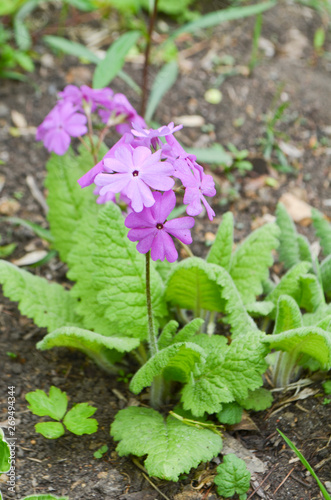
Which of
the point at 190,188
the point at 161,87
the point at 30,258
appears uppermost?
the point at 190,188

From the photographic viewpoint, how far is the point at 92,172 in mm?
1605

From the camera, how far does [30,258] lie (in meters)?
2.82

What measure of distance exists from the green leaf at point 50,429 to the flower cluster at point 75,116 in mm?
1091

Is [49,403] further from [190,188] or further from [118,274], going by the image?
[190,188]

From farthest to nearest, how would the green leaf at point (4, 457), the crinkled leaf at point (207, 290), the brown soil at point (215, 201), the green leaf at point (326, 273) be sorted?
the green leaf at point (326, 273), the crinkled leaf at point (207, 290), the brown soil at point (215, 201), the green leaf at point (4, 457)

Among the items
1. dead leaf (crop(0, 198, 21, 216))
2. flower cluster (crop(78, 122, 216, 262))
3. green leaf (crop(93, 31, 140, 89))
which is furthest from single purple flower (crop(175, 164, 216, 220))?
dead leaf (crop(0, 198, 21, 216))

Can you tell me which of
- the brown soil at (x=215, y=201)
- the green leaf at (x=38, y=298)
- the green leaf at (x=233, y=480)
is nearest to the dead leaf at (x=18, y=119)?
the brown soil at (x=215, y=201)

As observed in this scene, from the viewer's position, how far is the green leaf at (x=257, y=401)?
6.90 ft

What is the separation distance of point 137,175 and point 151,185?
0.05m

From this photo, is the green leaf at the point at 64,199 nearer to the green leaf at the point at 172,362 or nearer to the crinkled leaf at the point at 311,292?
the green leaf at the point at 172,362

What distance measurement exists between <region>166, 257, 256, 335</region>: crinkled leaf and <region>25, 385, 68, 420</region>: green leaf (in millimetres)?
589

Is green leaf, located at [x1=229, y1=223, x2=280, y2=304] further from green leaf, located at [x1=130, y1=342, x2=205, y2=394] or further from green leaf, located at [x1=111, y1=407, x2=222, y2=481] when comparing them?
green leaf, located at [x1=111, y1=407, x2=222, y2=481]

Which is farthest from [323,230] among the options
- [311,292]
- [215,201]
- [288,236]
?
[215,201]

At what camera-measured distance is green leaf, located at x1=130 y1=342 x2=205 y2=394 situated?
71.6 inches
